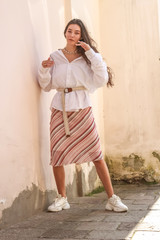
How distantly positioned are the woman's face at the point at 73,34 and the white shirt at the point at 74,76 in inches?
5.6

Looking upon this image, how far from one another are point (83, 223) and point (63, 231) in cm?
27

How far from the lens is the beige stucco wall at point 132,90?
545 cm

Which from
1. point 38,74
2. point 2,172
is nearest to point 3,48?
point 38,74

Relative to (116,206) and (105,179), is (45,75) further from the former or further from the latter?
(116,206)

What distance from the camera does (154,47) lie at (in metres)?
5.46

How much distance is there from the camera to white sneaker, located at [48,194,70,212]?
367 cm

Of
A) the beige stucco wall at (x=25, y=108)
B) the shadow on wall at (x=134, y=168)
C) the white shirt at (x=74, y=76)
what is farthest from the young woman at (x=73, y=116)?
the shadow on wall at (x=134, y=168)

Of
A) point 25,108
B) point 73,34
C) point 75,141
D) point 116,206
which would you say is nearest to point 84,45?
point 73,34

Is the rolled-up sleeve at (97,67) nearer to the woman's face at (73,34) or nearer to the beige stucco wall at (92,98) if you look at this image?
the woman's face at (73,34)

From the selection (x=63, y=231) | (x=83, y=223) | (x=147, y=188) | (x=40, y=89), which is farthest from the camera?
(x=147, y=188)

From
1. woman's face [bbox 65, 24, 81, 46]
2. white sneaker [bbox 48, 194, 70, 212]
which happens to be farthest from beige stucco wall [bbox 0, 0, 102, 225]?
woman's face [bbox 65, 24, 81, 46]

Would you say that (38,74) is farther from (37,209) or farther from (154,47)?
(154,47)

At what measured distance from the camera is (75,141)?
3709 mm

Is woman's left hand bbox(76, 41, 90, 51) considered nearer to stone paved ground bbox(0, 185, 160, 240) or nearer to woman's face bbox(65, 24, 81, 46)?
woman's face bbox(65, 24, 81, 46)
